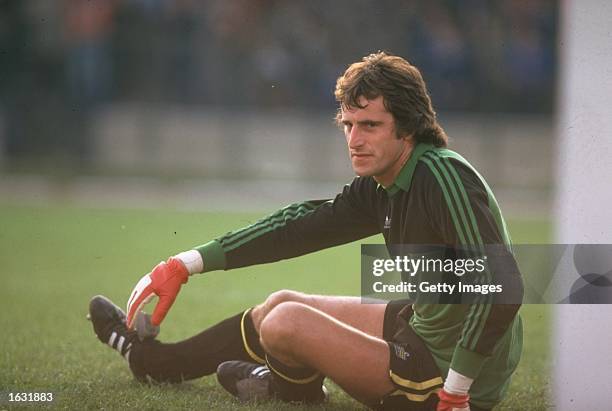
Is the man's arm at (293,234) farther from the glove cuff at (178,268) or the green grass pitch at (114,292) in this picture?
the green grass pitch at (114,292)

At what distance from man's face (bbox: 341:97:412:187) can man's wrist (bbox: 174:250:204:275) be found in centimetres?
72

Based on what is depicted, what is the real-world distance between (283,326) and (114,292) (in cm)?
352

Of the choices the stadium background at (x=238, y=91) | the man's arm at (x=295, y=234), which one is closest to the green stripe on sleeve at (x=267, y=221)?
the man's arm at (x=295, y=234)

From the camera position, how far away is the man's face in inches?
138

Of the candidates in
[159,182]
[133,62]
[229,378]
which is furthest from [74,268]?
[133,62]

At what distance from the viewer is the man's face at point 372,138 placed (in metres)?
3.51

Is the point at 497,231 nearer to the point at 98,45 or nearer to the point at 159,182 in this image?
the point at 159,182

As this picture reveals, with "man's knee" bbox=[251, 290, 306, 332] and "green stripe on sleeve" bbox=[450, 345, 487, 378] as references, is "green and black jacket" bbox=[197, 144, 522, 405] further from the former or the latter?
"man's knee" bbox=[251, 290, 306, 332]

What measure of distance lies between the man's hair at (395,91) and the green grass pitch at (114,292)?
1084 millimetres

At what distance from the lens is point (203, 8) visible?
15.8 m

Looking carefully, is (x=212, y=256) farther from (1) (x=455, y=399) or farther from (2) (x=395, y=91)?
(1) (x=455, y=399)

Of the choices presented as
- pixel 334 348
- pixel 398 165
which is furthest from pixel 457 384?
pixel 398 165

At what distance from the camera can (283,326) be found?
11.7 feet

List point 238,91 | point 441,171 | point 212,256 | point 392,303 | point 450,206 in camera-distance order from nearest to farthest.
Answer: point 450,206 → point 441,171 → point 212,256 → point 392,303 → point 238,91
